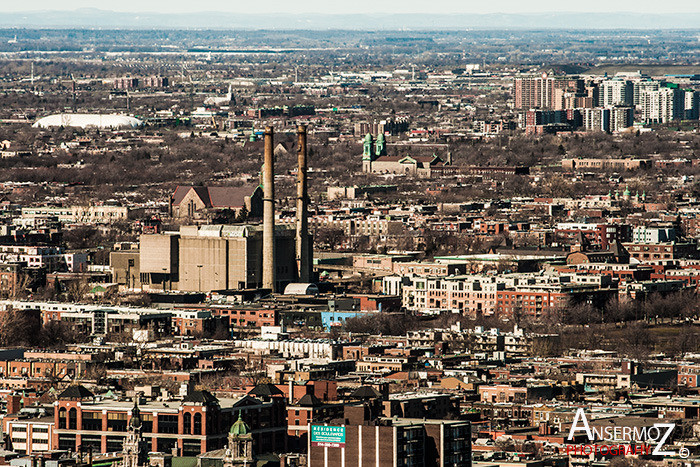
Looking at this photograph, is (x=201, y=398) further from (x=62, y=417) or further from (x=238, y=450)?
(x=238, y=450)

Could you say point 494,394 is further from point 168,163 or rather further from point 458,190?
point 168,163

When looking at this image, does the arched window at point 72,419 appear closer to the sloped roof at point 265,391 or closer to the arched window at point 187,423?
the arched window at point 187,423

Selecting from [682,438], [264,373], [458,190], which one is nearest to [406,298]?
[264,373]

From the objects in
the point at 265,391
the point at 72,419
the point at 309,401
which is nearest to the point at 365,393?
the point at 309,401

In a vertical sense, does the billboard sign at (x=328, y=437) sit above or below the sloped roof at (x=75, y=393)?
above

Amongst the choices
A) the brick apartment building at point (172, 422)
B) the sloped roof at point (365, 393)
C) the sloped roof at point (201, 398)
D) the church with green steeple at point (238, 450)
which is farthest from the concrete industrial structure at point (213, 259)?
the church with green steeple at point (238, 450)

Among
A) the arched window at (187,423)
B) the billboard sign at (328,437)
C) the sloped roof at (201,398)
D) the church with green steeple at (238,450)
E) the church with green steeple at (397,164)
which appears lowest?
the church with green steeple at (397,164)

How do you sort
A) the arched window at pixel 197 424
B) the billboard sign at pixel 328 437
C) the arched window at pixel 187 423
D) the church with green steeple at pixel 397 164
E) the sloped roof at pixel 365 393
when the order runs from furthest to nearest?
the church with green steeple at pixel 397 164 < the sloped roof at pixel 365 393 < the arched window at pixel 187 423 < the arched window at pixel 197 424 < the billboard sign at pixel 328 437

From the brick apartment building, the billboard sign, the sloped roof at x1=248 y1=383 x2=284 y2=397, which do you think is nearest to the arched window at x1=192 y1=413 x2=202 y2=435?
the brick apartment building
